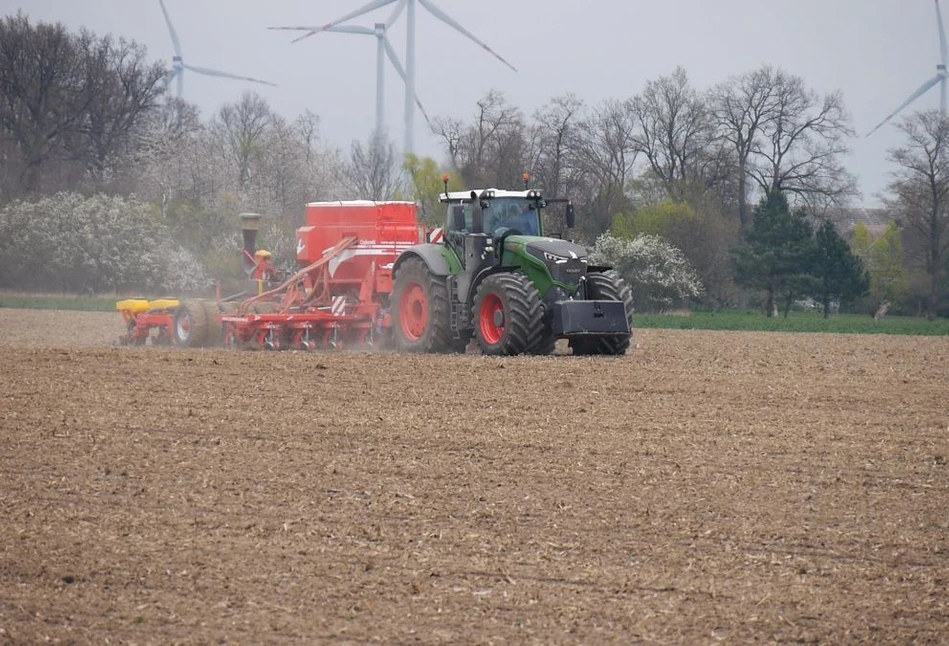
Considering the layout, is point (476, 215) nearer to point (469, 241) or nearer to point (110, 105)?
point (469, 241)

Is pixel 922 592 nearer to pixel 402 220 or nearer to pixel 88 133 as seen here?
pixel 402 220

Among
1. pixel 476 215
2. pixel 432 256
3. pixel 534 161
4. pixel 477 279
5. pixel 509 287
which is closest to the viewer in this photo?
pixel 509 287

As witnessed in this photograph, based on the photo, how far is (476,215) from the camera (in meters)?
18.3


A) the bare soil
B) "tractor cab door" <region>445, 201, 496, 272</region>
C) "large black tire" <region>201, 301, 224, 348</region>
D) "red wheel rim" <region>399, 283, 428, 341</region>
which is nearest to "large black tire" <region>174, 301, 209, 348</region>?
"large black tire" <region>201, 301, 224, 348</region>

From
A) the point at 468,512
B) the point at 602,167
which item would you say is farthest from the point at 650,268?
the point at 468,512

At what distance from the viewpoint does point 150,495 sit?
8539mm

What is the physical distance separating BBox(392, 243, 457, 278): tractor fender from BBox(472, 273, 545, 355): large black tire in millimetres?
799

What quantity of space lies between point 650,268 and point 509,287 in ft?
95.5

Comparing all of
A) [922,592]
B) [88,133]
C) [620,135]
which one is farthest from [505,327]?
[88,133]

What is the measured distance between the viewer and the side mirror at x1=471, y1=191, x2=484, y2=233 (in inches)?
722

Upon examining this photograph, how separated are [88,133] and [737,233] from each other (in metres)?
26.0

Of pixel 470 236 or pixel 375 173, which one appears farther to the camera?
pixel 375 173

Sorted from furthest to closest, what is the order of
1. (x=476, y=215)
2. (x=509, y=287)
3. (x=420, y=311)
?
(x=420, y=311) → (x=476, y=215) → (x=509, y=287)

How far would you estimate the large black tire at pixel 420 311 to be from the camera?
731 inches
